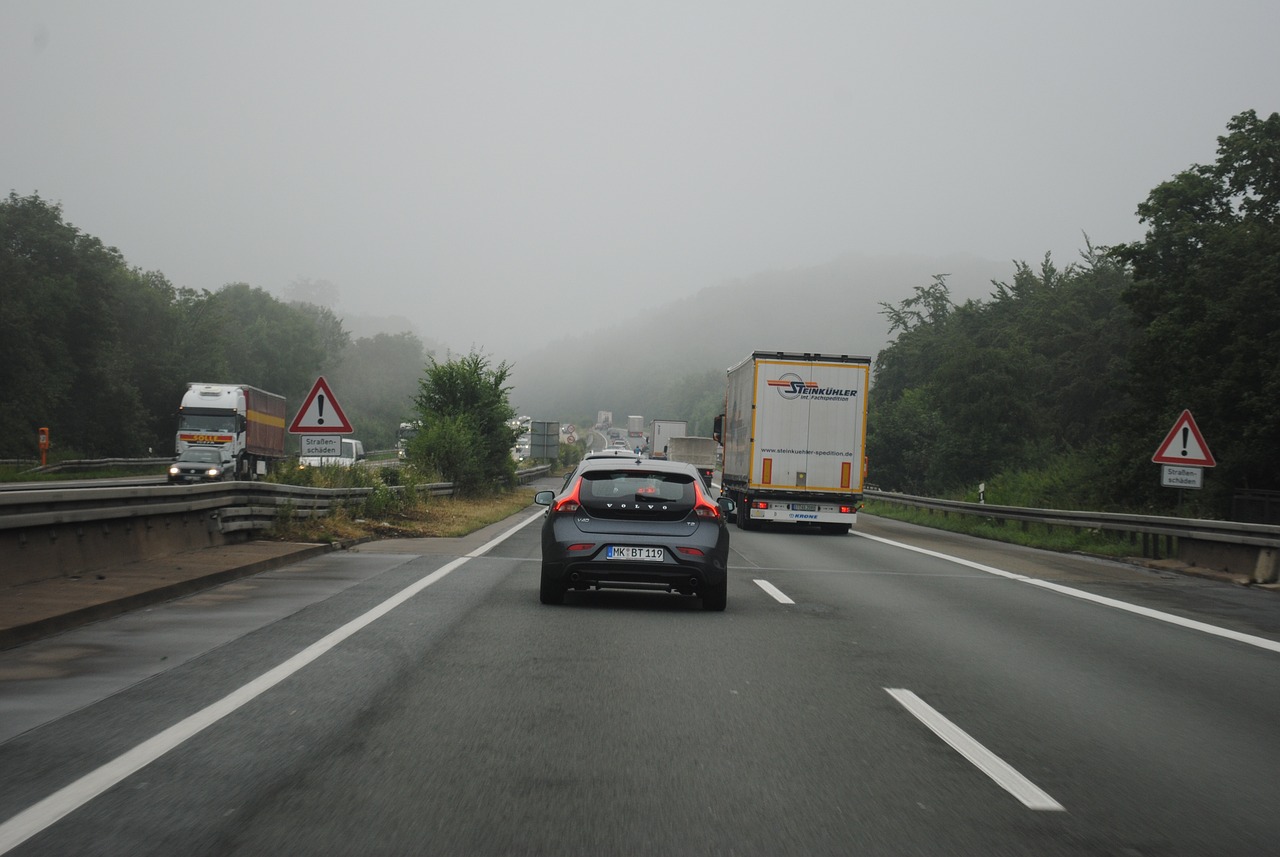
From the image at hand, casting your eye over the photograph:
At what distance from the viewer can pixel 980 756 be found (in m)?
5.50

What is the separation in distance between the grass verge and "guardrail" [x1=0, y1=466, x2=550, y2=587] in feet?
43.8

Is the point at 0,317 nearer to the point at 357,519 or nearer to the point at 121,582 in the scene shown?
the point at 357,519

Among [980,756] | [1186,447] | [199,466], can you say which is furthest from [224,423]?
[980,756]

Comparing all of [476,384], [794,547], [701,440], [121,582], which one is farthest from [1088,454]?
[121,582]

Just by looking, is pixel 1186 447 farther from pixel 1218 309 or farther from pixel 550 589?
pixel 1218 309

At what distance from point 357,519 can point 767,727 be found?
1590 centimetres

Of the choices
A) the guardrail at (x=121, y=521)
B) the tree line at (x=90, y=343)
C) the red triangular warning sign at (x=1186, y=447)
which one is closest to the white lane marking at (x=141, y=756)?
the guardrail at (x=121, y=521)

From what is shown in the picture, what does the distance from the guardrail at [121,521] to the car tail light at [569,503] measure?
13.6ft

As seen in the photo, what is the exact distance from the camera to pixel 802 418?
24.6 metres

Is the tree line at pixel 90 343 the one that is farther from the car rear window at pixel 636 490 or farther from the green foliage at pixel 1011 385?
the green foliage at pixel 1011 385

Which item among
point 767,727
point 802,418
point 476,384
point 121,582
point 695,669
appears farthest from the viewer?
point 476,384

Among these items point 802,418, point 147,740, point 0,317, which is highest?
point 0,317

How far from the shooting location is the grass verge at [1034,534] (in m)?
20.5

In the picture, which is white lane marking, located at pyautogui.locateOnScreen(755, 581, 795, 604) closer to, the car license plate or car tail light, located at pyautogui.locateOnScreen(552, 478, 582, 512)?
the car license plate
